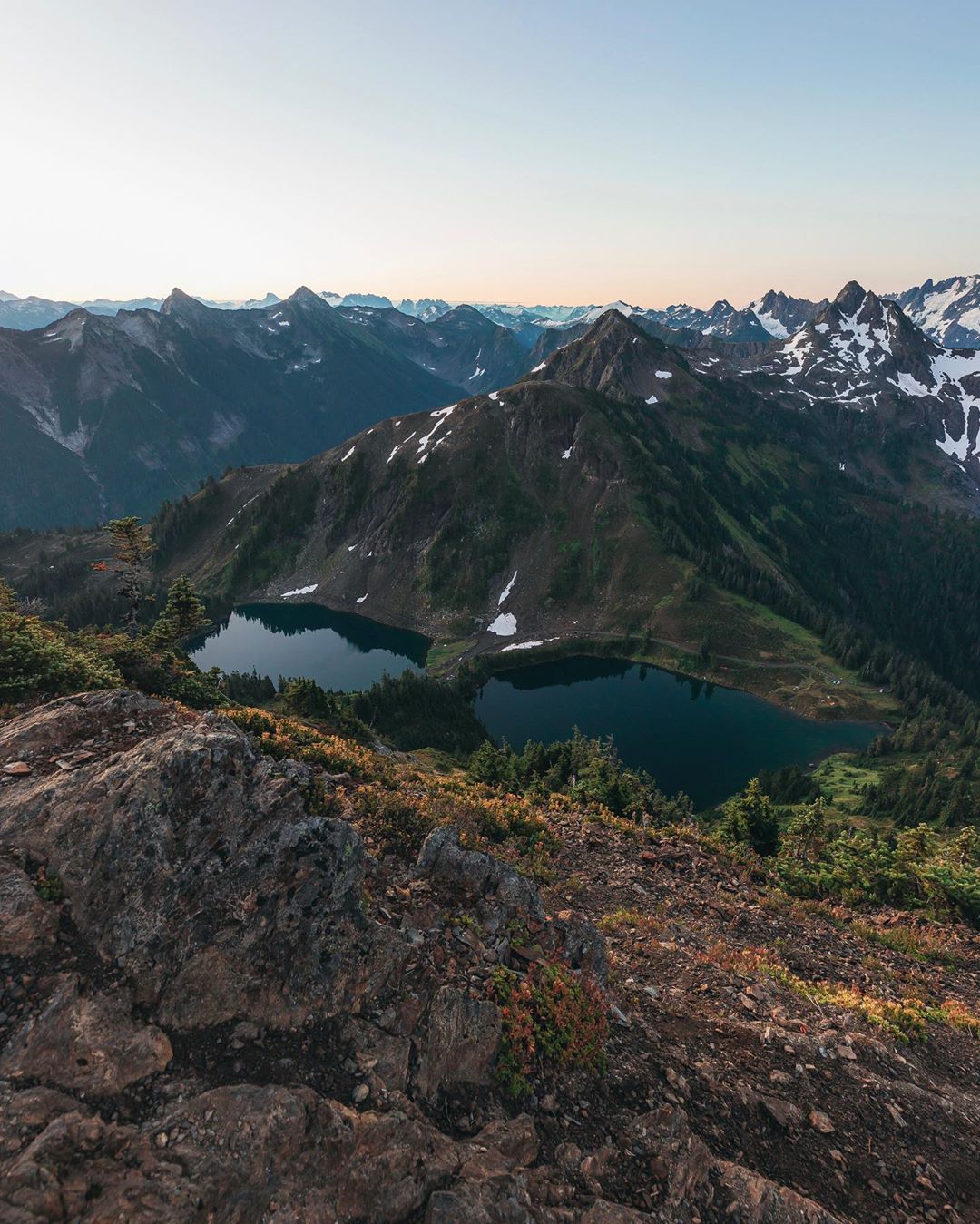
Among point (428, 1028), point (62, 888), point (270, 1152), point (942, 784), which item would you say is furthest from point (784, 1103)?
point (942, 784)

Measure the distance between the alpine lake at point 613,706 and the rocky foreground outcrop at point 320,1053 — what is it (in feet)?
289

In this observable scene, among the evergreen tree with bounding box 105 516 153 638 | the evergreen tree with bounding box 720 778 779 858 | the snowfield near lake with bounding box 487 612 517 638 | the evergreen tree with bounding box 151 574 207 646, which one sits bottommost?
the snowfield near lake with bounding box 487 612 517 638

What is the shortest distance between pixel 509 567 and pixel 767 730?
91.1 m

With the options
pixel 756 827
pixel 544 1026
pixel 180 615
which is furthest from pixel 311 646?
pixel 544 1026

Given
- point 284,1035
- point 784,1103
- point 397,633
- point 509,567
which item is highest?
point 284,1035

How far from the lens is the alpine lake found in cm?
11019

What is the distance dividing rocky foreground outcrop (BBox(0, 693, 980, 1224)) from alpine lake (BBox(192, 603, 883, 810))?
3472 inches

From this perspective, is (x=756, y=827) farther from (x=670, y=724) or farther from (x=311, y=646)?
(x=311, y=646)

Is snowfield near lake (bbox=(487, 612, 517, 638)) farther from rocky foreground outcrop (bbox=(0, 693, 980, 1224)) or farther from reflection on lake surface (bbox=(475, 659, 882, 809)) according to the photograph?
rocky foreground outcrop (bbox=(0, 693, 980, 1224))

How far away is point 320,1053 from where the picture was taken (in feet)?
36.1

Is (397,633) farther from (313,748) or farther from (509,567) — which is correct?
(313,748)

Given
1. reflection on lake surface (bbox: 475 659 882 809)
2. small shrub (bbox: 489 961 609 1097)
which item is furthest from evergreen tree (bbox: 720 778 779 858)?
reflection on lake surface (bbox: 475 659 882 809)

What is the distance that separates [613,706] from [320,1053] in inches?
4875

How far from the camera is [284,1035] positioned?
36.5 feet
